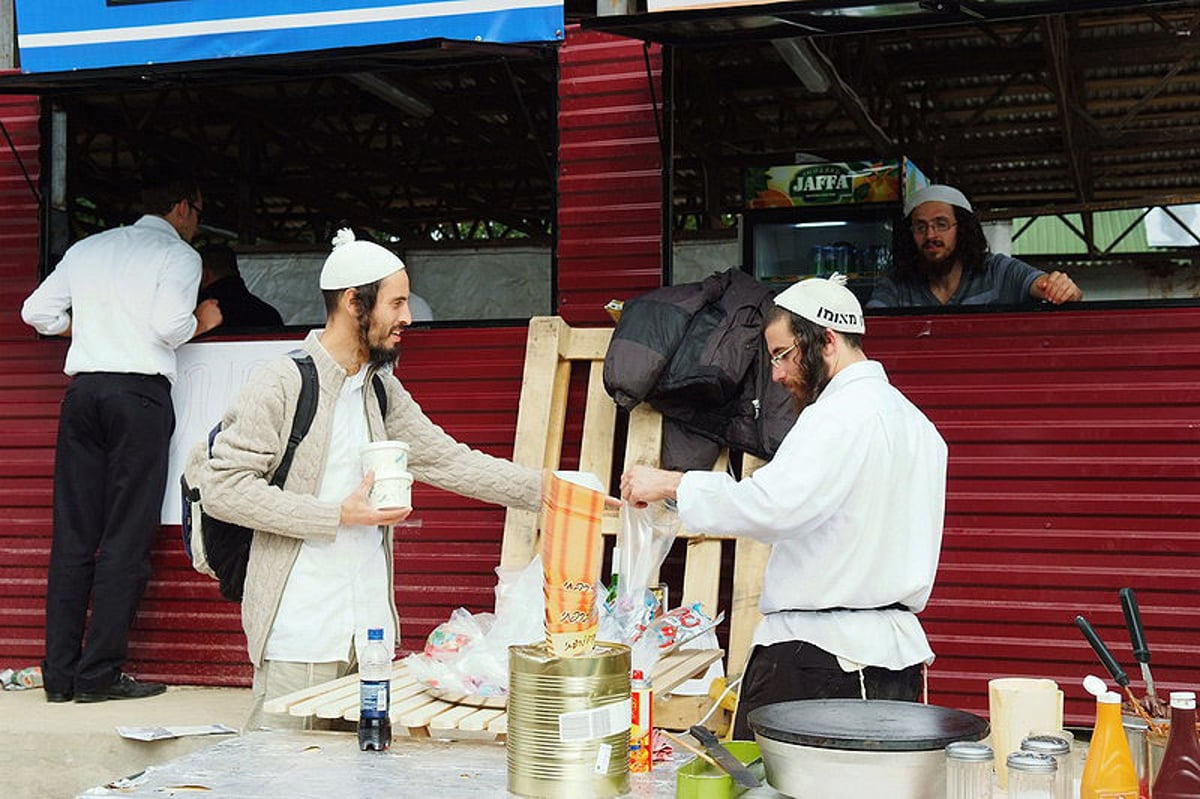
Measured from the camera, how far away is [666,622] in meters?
5.43

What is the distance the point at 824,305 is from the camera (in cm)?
430

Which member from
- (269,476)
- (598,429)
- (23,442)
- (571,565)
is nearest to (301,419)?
(269,476)

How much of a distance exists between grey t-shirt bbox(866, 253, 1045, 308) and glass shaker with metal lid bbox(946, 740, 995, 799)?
4372 millimetres

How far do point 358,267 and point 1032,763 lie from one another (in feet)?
8.89

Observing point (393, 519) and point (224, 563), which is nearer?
point (393, 519)

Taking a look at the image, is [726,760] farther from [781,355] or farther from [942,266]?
[942,266]

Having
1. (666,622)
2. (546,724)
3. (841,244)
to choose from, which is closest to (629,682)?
(546,724)

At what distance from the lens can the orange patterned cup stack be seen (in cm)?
306

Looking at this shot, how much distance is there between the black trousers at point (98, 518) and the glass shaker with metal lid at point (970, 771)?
18.2 feet

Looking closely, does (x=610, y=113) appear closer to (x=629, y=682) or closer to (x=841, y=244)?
A: (x=841, y=244)

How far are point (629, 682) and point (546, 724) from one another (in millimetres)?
212

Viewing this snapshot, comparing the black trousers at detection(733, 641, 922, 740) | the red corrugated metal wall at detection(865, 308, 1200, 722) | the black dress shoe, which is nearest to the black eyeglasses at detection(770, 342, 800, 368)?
the black trousers at detection(733, 641, 922, 740)

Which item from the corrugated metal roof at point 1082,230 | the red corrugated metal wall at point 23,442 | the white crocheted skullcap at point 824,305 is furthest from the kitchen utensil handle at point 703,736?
the corrugated metal roof at point 1082,230

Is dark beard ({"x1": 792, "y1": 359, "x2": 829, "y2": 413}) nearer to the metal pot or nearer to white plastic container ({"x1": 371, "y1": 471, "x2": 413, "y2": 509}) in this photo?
white plastic container ({"x1": 371, "y1": 471, "x2": 413, "y2": 509})
